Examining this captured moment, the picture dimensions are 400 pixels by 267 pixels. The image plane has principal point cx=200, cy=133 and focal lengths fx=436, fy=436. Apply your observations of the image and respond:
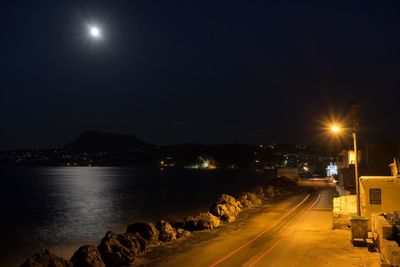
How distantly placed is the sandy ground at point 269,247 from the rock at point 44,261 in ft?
14.6

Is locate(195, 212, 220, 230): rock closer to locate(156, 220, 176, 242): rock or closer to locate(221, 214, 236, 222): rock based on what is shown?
locate(221, 214, 236, 222): rock

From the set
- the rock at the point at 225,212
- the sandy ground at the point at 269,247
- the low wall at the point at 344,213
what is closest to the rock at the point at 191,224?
the sandy ground at the point at 269,247

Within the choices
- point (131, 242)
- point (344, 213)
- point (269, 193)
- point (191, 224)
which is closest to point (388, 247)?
point (344, 213)

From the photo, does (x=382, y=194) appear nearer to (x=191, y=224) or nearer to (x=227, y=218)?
(x=227, y=218)

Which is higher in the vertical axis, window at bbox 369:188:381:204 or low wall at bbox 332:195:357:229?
window at bbox 369:188:381:204

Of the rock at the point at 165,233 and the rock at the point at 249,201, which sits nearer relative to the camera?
the rock at the point at 165,233

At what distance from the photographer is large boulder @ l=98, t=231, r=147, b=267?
82.6 feet

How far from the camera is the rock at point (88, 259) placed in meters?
24.2

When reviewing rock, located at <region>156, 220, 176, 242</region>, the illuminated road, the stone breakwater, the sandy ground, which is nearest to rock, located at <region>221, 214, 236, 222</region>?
the stone breakwater

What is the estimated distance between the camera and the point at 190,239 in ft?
103

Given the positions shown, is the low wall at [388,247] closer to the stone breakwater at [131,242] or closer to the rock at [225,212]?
the stone breakwater at [131,242]

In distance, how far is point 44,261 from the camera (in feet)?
78.1

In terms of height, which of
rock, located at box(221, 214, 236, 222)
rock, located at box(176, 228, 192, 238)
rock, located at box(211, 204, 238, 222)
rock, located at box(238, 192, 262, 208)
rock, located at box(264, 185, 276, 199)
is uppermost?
rock, located at box(264, 185, 276, 199)

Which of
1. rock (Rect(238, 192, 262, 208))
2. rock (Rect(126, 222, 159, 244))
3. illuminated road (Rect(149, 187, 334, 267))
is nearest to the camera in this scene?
illuminated road (Rect(149, 187, 334, 267))
